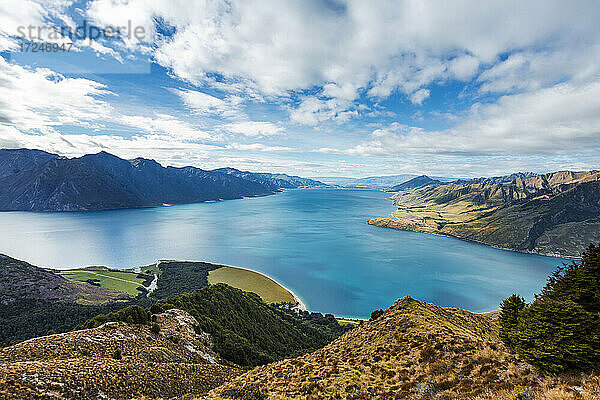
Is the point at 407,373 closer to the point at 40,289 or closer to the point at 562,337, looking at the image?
the point at 562,337

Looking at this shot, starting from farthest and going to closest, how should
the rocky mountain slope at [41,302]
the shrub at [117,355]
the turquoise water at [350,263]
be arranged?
1. the turquoise water at [350,263]
2. the rocky mountain slope at [41,302]
3. the shrub at [117,355]

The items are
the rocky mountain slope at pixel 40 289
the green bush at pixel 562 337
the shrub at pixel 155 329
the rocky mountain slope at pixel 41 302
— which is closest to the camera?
the green bush at pixel 562 337

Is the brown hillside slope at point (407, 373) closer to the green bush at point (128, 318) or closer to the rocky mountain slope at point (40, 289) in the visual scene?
the green bush at point (128, 318)

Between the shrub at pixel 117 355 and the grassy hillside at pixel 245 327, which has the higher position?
the shrub at pixel 117 355

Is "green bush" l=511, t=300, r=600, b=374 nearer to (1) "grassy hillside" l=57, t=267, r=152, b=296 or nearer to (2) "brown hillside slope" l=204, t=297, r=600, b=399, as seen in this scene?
(2) "brown hillside slope" l=204, t=297, r=600, b=399

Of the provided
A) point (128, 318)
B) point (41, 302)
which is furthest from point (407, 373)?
point (41, 302)

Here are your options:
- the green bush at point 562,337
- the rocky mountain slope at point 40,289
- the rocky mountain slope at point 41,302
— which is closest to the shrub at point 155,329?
the green bush at point 562,337

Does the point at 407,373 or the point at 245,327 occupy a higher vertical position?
Answer: the point at 407,373
